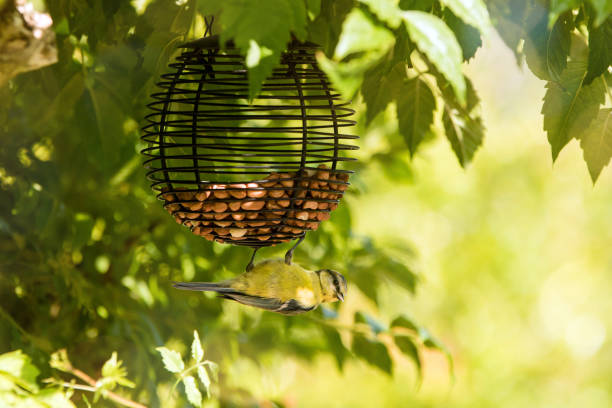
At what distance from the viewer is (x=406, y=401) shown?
220 inches

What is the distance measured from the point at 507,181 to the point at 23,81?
545cm

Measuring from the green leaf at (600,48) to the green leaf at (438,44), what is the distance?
36cm

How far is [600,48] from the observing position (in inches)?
36.7

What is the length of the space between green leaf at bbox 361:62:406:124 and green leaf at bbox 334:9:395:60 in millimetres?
501

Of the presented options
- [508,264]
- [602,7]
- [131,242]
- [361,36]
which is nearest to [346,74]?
[361,36]

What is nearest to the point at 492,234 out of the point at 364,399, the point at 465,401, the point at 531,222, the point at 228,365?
the point at 531,222

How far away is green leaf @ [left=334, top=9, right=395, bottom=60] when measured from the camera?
0.64 metres

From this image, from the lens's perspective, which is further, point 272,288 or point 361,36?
point 272,288

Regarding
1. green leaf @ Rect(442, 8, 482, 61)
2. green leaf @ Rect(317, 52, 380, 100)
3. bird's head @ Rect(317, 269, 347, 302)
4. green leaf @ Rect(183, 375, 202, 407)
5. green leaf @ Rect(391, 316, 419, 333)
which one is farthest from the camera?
green leaf @ Rect(391, 316, 419, 333)

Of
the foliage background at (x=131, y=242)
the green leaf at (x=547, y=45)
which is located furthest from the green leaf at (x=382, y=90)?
the green leaf at (x=547, y=45)

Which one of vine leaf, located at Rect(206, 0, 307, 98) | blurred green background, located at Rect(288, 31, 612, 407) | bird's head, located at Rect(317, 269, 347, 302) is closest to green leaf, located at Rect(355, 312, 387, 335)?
bird's head, located at Rect(317, 269, 347, 302)

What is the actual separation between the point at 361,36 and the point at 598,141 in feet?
1.78

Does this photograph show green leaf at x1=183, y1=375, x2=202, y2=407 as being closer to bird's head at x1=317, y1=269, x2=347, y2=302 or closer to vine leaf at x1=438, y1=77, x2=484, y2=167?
bird's head at x1=317, y1=269, x2=347, y2=302

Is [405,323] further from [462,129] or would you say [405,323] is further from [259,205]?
[259,205]
